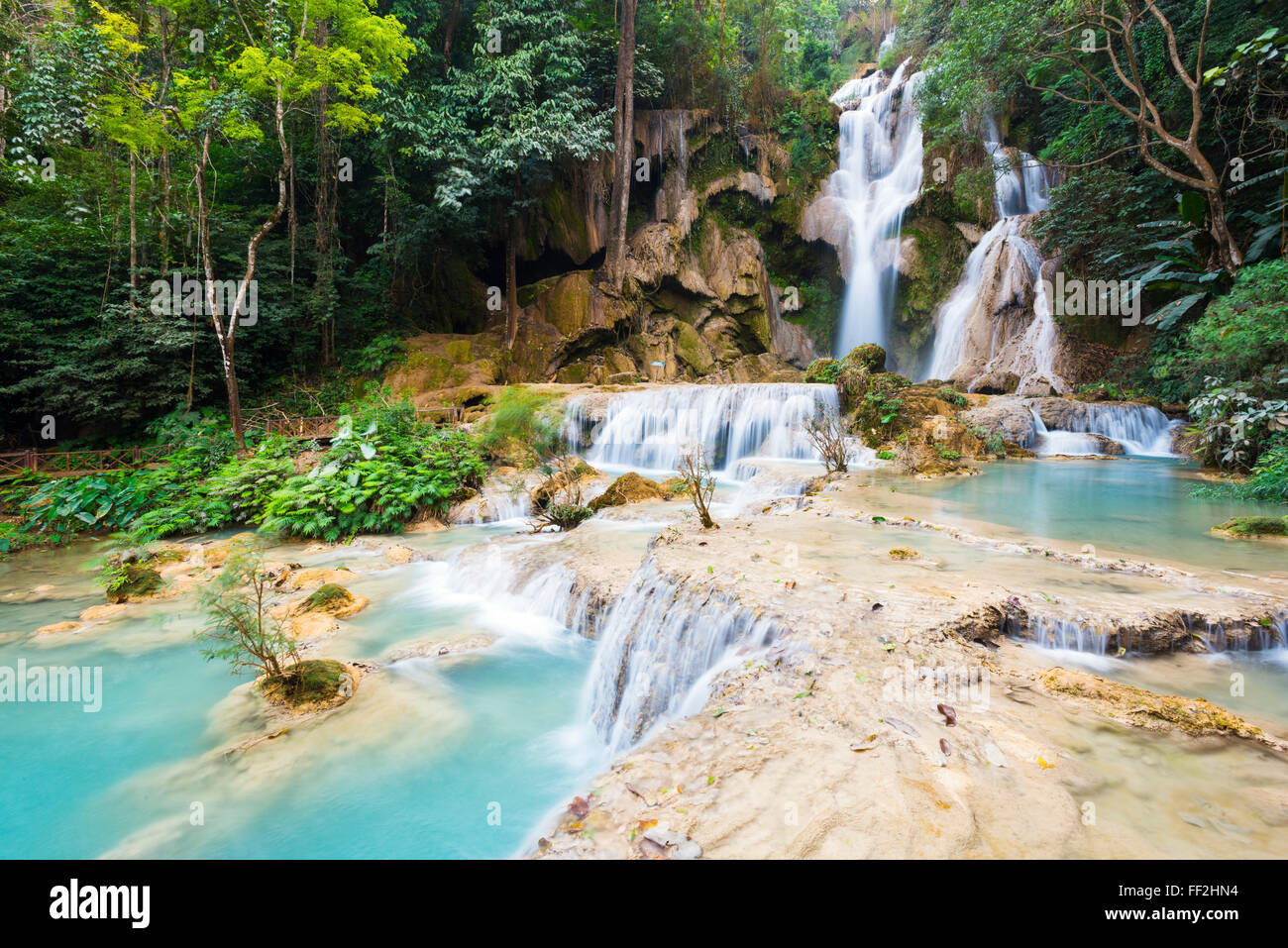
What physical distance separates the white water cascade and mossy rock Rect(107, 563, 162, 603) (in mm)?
17769

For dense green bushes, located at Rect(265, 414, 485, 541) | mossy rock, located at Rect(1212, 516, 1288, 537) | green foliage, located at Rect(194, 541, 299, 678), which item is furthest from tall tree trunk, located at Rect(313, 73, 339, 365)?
mossy rock, located at Rect(1212, 516, 1288, 537)

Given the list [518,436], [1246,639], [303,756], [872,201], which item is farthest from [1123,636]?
[872,201]

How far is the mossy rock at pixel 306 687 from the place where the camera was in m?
4.04

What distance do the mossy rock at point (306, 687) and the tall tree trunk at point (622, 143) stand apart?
17882 millimetres

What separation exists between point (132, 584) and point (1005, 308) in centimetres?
2059

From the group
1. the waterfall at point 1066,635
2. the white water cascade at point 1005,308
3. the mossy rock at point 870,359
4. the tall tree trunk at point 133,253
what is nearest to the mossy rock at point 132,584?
the waterfall at point 1066,635

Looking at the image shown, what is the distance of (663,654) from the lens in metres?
3.84

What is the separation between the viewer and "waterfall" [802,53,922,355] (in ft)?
69.5

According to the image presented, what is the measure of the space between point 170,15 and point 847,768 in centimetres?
1994

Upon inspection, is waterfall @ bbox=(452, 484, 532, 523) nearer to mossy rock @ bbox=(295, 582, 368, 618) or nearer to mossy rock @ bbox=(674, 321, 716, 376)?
mossy rock @ bbox=(295, 582, 368, 618)

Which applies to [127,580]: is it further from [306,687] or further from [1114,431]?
[1114,431]

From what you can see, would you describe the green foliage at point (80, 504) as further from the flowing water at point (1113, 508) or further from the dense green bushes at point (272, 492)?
the flowing water at point (1113, 508)
